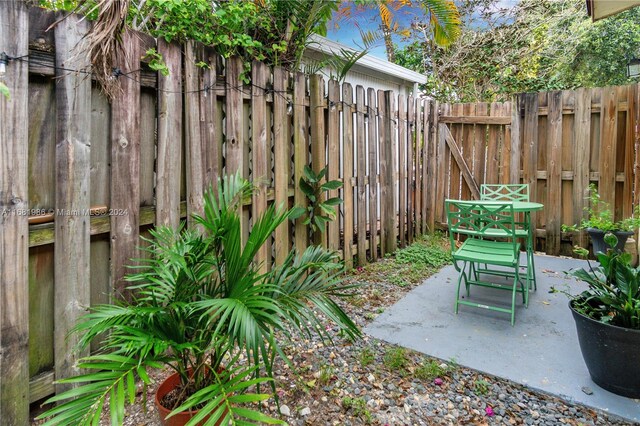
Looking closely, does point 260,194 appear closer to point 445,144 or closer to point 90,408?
point 90,408

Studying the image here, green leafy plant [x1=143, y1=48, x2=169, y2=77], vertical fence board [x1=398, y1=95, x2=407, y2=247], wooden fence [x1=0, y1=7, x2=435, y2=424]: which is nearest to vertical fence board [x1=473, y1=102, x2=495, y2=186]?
vertical fence board [x1=398, y1=95, x2=407, y2=247]

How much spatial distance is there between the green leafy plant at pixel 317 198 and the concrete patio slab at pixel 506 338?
0.98 metres

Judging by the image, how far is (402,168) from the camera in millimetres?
4770

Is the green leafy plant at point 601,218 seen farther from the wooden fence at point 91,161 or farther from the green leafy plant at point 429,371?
the wooden fence at point 91,161

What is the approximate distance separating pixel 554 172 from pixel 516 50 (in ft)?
20.6

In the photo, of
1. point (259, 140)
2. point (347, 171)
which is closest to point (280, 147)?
point (259, 140)

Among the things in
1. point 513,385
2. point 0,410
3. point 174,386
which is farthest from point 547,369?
point 0,410

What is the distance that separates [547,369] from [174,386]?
2089 mm

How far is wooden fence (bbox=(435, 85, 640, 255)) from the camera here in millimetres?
4270

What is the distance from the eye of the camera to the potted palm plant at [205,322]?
125 cm

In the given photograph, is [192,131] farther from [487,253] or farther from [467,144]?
[467,144]

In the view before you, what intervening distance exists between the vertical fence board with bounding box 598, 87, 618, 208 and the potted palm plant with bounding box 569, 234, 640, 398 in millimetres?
2850

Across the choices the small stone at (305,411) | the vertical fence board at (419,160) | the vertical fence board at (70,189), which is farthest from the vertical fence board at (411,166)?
the vertical fence board at (70,189)

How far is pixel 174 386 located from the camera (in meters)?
1.72
